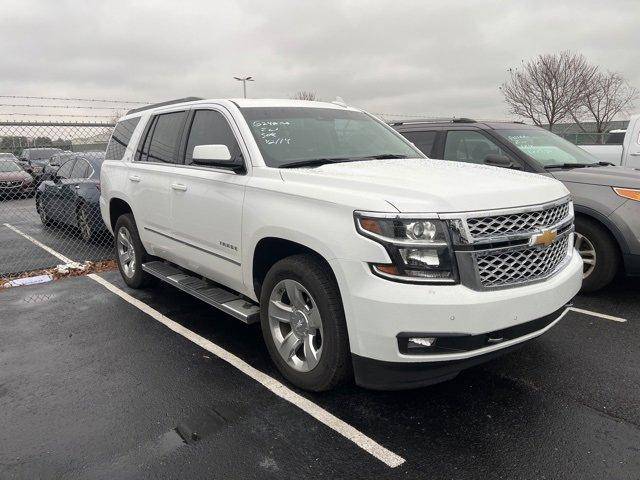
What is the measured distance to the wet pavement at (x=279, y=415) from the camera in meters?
2.71

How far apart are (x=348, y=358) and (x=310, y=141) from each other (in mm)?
1815

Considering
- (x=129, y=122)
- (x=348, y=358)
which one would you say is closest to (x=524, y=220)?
(x=348, y=358)

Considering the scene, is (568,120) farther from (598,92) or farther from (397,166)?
(397,166)

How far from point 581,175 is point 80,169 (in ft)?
26.3

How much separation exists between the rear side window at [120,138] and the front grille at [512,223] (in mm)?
4287

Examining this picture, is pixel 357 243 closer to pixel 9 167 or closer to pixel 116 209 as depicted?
pixel 116 209

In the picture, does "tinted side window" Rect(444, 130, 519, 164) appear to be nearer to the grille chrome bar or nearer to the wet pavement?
the wet pavement

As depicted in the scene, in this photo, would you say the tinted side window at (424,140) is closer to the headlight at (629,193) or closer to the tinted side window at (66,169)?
the headlight at (629,193)

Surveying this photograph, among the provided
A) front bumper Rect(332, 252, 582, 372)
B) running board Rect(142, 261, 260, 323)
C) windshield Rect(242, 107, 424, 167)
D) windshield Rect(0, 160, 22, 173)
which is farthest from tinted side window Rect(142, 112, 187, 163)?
windshield Rect(0, 160, 22, 173)

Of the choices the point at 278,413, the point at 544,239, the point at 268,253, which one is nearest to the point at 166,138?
the point at 268,253

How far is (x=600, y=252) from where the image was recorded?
17.2 feet

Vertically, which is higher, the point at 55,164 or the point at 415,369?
the point at 55,164

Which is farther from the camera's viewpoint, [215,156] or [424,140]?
[424,140]

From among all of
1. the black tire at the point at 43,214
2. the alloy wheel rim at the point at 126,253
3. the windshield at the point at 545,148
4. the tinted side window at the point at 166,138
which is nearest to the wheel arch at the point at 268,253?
the tinted side window at the point at 166,138
